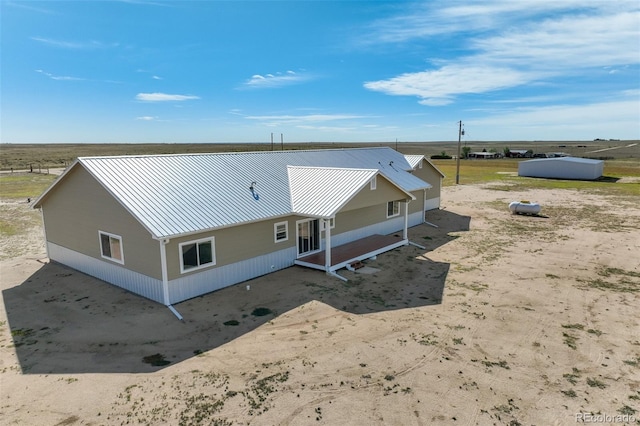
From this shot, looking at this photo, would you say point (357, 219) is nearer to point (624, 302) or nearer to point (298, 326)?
point (298, 326)

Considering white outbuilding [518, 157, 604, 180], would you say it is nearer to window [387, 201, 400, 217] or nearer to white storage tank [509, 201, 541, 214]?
white storage tank [509, 201, 541, 214]

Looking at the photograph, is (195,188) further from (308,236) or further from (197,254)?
(308,236)

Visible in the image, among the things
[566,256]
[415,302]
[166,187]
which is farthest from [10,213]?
[566,256]

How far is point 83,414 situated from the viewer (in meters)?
8.38

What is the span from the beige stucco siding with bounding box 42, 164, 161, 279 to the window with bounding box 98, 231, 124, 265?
0.68ft

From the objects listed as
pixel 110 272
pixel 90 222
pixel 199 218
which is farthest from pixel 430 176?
pixel 90 222

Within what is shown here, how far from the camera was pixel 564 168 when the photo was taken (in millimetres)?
57031

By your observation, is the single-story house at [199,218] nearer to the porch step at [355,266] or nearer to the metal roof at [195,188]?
the metal roof at [195,188]

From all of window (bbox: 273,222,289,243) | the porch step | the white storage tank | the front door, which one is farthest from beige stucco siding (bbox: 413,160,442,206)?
window (bbox: 273,222,289,243)

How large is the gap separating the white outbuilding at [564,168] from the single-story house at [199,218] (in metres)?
46.6

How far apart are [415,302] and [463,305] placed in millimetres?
1685

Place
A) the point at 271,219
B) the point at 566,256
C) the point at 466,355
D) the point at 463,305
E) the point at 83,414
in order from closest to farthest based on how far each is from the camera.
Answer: the point at 83,414 < the point at 466,355 < the point at 463,305 < the point at 271,219 < the point at 566,256

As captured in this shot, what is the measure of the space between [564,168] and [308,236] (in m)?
53.0

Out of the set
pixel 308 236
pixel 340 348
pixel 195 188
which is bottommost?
pixel 340 348
